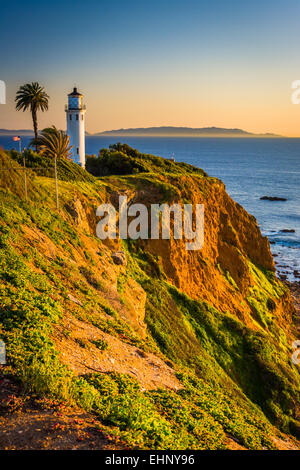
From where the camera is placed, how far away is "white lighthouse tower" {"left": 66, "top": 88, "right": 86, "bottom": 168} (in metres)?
43.6

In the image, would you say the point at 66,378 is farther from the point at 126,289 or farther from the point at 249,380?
the point at 249,380

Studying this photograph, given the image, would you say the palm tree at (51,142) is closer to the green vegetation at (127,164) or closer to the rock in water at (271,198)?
the green vegetation at (127,164)

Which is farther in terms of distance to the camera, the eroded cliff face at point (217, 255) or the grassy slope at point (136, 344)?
the eroded cliff face at point (217, 255)

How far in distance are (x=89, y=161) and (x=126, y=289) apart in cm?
2547

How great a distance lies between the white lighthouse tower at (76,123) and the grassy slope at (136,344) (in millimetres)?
16629

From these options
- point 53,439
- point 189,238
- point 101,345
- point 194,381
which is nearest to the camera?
point 53,439

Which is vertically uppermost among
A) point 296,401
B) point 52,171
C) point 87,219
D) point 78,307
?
point 52,171

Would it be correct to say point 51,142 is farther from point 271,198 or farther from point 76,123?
point 271,198

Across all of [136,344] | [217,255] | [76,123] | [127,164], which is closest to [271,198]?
[76,123]

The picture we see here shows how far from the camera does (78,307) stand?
12578mm

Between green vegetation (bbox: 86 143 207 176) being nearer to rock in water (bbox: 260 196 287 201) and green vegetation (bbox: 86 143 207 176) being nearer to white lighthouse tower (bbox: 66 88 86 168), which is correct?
white lighthouse tower (bbox: 66 88 86 168)

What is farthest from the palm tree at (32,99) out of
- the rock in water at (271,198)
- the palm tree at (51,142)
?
the rock in water at (271,198)

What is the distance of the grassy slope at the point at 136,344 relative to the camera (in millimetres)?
7391
